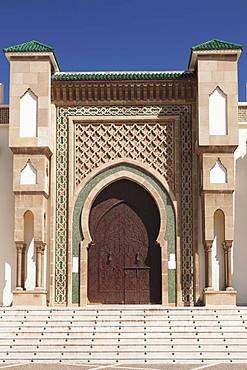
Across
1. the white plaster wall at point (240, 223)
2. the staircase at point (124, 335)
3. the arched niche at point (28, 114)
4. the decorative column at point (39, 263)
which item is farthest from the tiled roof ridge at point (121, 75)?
the staircase at point (124, 335)

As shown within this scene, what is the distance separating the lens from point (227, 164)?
13.1 meters

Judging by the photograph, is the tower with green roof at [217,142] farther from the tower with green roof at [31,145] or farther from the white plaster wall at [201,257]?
the tower with green roof at [31,145]

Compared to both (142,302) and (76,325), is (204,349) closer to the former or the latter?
(76,325)

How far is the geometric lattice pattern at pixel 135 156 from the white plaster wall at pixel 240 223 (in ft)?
2.54

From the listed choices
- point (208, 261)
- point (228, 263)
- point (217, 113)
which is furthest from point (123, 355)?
point (217, 113)

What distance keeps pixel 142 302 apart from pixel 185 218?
1.63m

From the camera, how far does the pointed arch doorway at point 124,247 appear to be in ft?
44.6

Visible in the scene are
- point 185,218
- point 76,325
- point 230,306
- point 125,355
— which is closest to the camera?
point 125,355

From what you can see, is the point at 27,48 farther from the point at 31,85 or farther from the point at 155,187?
the point at 155,187

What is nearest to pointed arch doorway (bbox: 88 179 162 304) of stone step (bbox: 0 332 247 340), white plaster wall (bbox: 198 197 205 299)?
white plaster wall (bbox: 198 197 205 299)

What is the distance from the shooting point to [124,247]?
1372 centimetres

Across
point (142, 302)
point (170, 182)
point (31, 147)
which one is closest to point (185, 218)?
point (170, 182)

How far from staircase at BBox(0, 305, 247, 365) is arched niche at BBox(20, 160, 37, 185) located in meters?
2.25

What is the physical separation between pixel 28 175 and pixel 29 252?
1.30 meters
